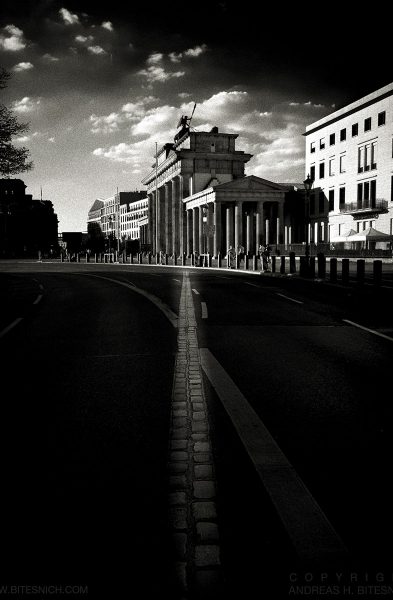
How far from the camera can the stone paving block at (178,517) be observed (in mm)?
3035

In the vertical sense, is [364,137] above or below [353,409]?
above

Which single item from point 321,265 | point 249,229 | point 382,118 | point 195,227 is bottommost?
point 321,265

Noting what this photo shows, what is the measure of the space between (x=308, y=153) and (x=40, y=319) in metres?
64.9

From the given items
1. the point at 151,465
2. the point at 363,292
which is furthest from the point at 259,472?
the point at 363,292

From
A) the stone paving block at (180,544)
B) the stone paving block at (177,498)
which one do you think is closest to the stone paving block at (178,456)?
the stone paving block at (177,498)

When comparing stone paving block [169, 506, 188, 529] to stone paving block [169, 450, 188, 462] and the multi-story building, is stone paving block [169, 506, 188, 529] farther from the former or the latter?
the multi-story building

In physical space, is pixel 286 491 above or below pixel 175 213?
below

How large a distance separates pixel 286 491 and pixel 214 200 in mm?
67605

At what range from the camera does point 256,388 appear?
20.3 ft

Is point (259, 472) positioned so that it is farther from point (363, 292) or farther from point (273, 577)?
point (363, 292)

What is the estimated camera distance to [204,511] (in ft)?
10.5

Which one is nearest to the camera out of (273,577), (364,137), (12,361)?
(273,577)

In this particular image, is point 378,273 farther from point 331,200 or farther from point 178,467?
point 331,200

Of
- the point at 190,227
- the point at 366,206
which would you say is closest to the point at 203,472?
the point at 366,206
